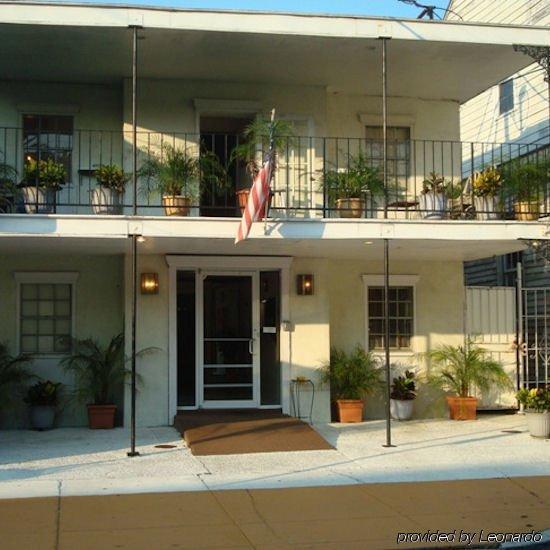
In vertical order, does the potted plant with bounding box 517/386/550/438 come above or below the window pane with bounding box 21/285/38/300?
below

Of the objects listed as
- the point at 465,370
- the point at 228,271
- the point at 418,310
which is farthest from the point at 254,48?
the point at 465,370

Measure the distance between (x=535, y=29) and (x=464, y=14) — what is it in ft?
27.7

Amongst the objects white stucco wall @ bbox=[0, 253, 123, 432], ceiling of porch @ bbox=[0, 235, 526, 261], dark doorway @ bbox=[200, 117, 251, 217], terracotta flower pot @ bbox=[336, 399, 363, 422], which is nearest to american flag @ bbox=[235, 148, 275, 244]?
ceiling of porch @ bbox=[0, 235, 526, 261]

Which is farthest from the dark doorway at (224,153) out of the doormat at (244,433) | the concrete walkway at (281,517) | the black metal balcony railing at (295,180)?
the concrete walkway at (281,517)

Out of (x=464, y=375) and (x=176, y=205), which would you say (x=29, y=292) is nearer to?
(x=176, y=205)

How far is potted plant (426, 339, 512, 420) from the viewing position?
13.8 metres

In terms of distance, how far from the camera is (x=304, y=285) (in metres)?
13.6

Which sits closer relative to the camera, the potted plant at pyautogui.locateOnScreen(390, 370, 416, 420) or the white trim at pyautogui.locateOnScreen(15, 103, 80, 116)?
the white trim at pyautogui.locateOnScreen(15, 103, 80, 116)

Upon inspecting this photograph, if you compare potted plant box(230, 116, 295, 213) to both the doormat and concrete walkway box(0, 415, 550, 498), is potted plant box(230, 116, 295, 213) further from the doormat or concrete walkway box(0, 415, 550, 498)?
concrete walkway box(0, 415, 550, 498)

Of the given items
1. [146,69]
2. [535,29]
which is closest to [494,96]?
[535,29]

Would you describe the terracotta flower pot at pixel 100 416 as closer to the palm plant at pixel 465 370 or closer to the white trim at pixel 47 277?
the white trim at pixel 47 277

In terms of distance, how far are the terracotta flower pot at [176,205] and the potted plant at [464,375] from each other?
16.9ft

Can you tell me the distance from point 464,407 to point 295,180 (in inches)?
182

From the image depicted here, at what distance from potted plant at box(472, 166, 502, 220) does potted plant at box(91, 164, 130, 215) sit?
16.9ft
